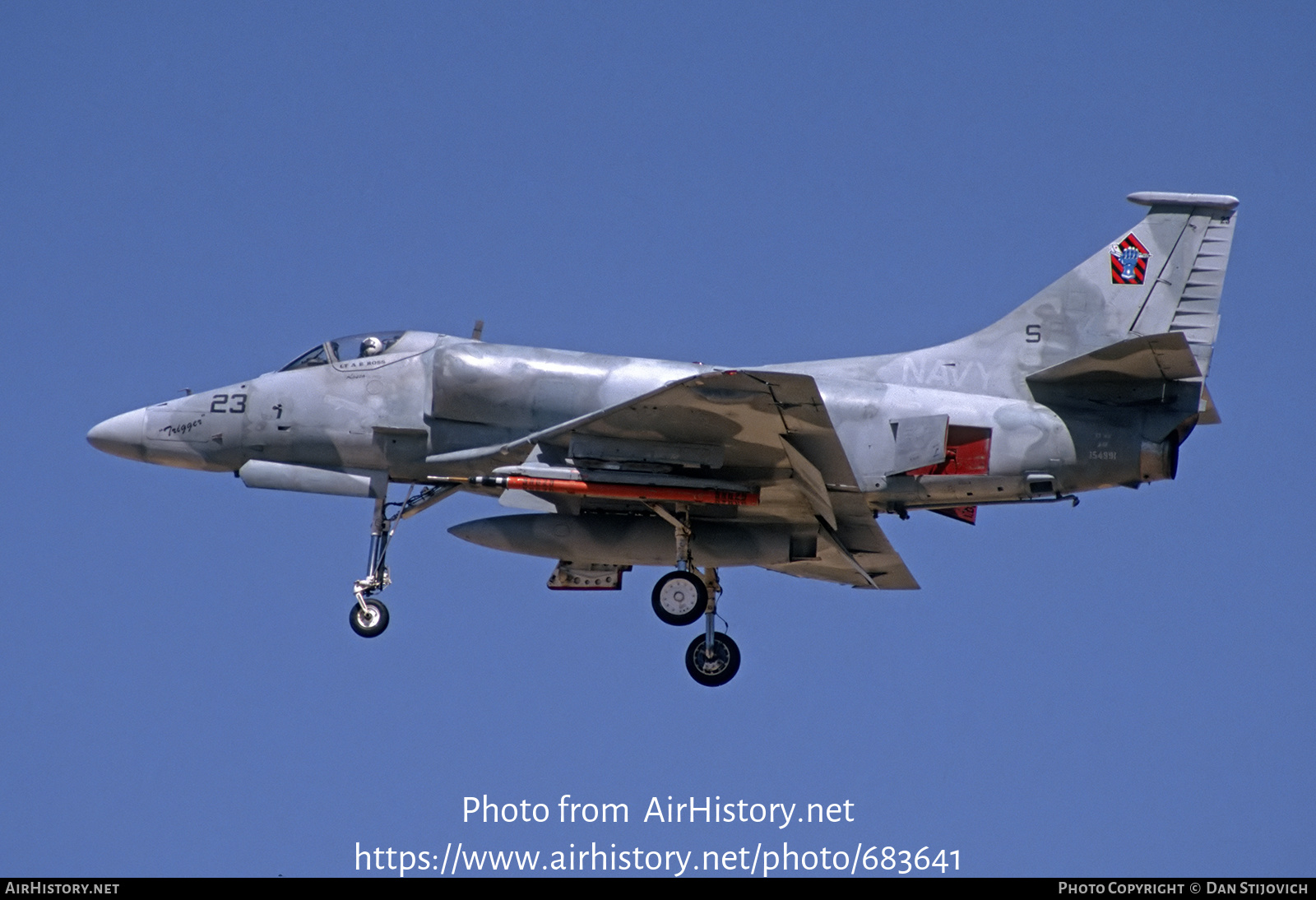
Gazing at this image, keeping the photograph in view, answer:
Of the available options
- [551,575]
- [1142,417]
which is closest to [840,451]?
Answer: [1142,417]

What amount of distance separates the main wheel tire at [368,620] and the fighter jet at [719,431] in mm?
19

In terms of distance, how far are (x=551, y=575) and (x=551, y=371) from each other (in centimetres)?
338

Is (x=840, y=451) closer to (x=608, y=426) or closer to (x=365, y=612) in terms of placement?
(x=608, y=426)

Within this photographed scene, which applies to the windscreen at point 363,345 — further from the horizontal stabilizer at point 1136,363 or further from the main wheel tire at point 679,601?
the horizontal stabilizer at point 1136,363

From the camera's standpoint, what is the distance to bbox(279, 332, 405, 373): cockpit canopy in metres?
19.8

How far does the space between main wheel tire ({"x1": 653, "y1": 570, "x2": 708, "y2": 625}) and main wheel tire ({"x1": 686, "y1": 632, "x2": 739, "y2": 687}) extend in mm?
584

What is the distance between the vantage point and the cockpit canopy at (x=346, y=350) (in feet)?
65.1

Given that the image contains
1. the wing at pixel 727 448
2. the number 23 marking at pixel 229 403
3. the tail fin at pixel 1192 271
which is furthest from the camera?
the number 23 marking at pixel 229 403

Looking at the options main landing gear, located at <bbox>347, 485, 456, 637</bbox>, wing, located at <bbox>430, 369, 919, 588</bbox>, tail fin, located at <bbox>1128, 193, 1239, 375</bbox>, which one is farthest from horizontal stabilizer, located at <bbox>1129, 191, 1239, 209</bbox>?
main landing gear, located at <bbox>347, 485, 456, 637</bbox>

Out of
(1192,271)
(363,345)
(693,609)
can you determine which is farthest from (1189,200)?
(363,345)

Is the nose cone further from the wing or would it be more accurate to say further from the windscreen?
the wing

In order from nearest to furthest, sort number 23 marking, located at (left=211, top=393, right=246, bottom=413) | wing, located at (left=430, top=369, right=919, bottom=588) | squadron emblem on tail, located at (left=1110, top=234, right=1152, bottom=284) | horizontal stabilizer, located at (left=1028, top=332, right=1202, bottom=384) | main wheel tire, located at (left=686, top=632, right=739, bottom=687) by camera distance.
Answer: wing, located at (left=430, top=369, right=919, bottom=588) < horizontal stabilizer, located at (left=1028, top=332, right=1202, bottom=384) < squadron emblem on tail, located at (left=1110, top=234, right=1152, bottom=284) < main wheel tire, located at (left=686, top=632, right=739, bottom=687) < number 23 marking, located at (left=211, top=393, right=246, bottom=413)

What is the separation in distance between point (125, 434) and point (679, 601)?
272 inches

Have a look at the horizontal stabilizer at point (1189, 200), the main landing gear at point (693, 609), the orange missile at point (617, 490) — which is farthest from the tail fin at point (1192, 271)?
the main landing gear at point (693, 609)
